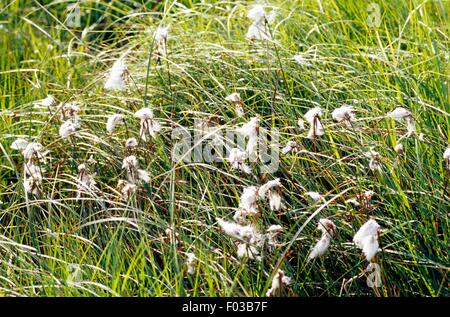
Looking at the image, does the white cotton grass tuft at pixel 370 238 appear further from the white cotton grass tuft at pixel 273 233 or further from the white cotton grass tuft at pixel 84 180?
the white cotton grass tuft at pixel 84 180

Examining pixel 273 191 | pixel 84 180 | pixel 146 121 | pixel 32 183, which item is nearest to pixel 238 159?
pixel 273 191

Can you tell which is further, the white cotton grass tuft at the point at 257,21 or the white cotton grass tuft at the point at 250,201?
the white cotton grass tuft at the point at 257,21

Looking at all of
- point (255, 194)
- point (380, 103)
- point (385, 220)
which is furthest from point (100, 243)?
point (380, 103)

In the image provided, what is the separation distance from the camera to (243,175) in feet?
8.87

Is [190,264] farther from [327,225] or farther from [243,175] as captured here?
[243,175]

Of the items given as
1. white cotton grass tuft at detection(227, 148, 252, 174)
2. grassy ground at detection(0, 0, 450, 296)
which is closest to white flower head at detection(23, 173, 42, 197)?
grassy ground at detection(0, 0, 450, 296)

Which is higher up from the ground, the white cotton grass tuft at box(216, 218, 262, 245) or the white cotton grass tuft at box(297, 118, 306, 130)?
the white cotton grass tuft at box(297, 118, 306, 130)

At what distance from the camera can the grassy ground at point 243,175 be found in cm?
235

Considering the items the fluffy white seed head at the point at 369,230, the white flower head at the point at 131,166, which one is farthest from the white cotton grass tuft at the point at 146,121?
the fluffy white seed head at the point at 369,230

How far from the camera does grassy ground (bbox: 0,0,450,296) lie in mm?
2346

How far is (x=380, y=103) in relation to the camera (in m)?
2.84

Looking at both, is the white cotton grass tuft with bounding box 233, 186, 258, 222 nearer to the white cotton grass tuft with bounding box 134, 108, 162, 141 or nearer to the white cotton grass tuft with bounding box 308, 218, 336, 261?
the white cotton grass tuft with bounding box 308, 218, 336, 261
